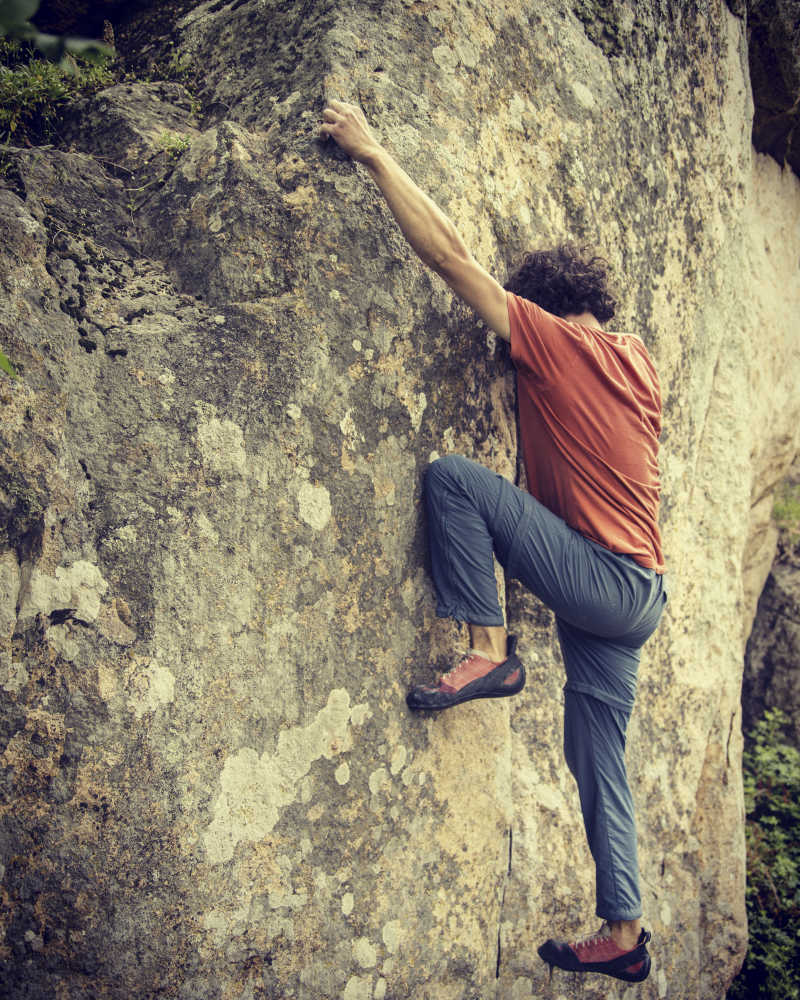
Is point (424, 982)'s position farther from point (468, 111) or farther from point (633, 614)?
point (468, 111)

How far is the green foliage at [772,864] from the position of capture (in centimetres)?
541

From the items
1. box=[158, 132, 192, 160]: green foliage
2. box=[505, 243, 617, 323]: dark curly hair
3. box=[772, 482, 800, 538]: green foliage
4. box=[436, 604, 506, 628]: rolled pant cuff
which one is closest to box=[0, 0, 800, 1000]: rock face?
box=[158, 132, 192, 160]: green foliage

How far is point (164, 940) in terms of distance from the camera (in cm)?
252

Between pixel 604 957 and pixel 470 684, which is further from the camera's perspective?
pixel 604 957

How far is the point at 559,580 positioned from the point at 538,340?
3.33ft

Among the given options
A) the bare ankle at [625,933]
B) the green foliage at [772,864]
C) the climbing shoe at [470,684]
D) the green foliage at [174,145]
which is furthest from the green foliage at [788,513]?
the green foliage at [174,145]

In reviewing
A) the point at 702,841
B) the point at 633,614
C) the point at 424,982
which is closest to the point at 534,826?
the point at 424,982

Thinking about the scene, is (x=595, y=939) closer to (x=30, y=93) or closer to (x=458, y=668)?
(x=458, y=668)

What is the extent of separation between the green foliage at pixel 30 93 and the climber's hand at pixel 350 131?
4.33 feet

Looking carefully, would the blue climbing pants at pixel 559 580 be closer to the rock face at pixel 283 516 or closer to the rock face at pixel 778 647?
the rock face at pixel 283 516

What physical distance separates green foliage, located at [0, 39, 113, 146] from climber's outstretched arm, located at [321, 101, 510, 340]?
1417 millimetres

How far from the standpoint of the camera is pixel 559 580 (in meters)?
3.17

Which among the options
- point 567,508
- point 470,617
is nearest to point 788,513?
point 567,508

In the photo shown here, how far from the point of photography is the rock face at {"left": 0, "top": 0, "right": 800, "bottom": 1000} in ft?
8.27
